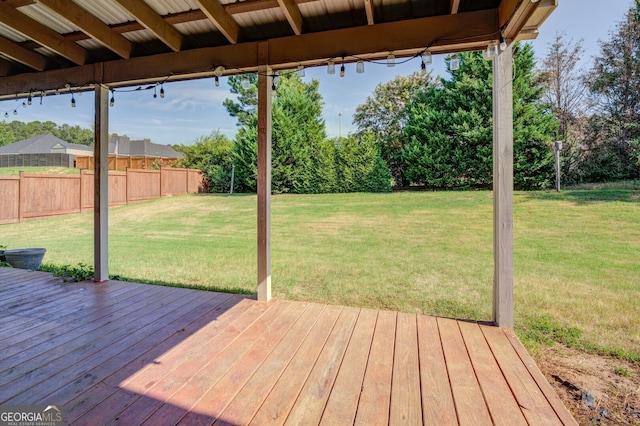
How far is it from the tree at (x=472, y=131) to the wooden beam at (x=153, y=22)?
263 inches

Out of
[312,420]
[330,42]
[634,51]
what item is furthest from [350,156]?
[312,420]

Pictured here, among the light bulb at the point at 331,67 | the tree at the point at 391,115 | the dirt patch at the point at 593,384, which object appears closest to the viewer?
the dirt patch at the point at 593,384

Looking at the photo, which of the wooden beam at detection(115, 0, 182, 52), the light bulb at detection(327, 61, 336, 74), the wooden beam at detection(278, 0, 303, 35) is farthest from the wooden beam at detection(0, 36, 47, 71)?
the light bulb at detection(327, 61, 336, 74)

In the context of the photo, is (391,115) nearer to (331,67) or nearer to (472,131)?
(472,131)

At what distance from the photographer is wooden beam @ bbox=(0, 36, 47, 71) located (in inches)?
110

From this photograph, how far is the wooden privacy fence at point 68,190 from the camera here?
6.85 m

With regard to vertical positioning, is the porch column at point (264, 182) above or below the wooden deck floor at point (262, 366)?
above

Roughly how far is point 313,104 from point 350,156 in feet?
9.04

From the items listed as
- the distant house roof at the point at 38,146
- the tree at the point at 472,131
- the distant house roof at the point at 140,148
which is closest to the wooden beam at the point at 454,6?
the tree at the point at 472,131

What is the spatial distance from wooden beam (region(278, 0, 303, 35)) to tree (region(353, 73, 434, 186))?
700cm

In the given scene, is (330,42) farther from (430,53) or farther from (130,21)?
(130,21)

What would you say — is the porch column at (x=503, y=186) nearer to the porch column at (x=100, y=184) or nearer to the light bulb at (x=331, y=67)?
the light bulb at (x=331, y=67)

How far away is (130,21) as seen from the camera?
2.51m

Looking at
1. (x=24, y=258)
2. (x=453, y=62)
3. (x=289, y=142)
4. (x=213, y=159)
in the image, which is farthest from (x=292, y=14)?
(x=213, y=159)
